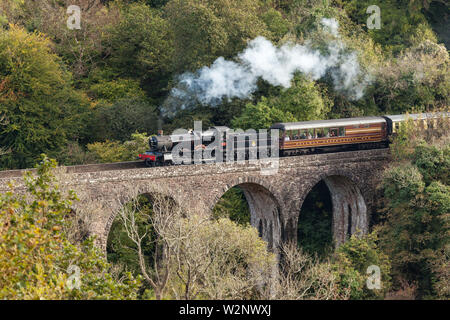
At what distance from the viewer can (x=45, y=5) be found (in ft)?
172

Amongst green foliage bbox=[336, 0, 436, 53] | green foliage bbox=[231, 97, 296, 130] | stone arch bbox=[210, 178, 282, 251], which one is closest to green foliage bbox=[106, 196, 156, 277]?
stone arch bbox=[210, 178, 282, 251]

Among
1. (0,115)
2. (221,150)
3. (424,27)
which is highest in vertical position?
(424,27)

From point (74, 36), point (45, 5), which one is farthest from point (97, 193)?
point (45, 5)

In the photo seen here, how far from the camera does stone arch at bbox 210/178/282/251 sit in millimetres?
35531

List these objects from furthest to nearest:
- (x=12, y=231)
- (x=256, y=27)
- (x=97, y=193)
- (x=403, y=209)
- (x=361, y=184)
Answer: (x=256, y=27) → (x=361, y=184) → (x=403, y=209) → (x=97, y=193) → (x=12, y=231)

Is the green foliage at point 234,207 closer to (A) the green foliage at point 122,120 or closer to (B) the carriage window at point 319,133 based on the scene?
(B) the carriage window at point 319,133

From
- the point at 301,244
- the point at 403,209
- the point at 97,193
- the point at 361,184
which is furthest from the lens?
the point at 301,244

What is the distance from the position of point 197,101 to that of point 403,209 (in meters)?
15.9

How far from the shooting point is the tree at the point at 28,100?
41000 millimetres

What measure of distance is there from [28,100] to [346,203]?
69.5 feet

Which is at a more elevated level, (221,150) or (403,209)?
(221,150)

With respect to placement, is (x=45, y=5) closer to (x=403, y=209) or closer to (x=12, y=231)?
(x=403, y=209)

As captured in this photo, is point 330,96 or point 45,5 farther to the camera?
point 45,5

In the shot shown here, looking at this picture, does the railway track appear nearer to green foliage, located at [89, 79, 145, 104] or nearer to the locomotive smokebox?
the locomotive smokebox
